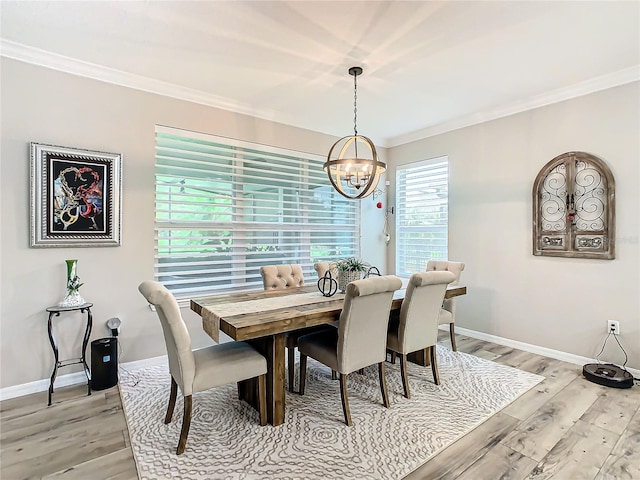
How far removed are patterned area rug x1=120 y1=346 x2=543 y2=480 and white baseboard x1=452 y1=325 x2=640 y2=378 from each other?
0.68 m

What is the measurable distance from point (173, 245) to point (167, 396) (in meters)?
1.43

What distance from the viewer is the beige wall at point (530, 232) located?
3.09 m

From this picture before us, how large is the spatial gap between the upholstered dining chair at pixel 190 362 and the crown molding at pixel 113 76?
2120 mm

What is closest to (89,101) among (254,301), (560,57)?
(254,301)

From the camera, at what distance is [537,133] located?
3.65 m

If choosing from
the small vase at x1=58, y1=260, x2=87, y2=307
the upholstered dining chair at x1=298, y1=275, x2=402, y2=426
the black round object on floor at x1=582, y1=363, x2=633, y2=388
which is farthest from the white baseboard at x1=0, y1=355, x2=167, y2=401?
the black round object on floor at x1=582, y1=363, x2=633, y2=388

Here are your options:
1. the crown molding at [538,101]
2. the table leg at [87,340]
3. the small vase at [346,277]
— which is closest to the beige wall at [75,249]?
the table leg at [87,340]

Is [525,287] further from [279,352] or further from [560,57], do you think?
[279,352]

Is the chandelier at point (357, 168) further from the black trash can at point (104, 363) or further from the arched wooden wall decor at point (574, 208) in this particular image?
the black trash can at point (104, 363)

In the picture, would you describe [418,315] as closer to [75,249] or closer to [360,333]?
[360,333]

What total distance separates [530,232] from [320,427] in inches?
120

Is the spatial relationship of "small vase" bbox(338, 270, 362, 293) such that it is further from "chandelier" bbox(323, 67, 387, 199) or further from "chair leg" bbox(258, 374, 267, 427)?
"chair leg" bbox(258, 374, 267, 427)

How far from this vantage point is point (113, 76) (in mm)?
3033

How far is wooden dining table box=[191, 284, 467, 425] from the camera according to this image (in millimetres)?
2092
